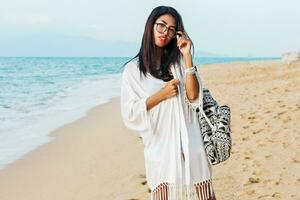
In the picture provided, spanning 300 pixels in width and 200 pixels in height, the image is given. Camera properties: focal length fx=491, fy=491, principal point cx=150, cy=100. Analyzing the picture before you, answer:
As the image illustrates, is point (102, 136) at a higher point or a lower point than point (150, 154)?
lower

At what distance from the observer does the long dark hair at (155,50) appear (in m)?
2.65

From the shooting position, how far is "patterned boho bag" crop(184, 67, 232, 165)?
2.58m

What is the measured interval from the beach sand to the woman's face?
2635 mm

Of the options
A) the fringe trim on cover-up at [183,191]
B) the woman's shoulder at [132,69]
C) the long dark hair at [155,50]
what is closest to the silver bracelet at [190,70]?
the long dark hair at [155,50]

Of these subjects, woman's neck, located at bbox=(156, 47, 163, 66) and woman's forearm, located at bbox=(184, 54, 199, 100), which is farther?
woman's neck, located at bbox=(156, 47, 163, 66)

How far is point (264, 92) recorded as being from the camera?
1298 centimetres

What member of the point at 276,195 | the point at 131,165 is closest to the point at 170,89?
the point at 276,195

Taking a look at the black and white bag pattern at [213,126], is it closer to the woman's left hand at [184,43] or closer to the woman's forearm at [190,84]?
the woman's forearm at [190,84]

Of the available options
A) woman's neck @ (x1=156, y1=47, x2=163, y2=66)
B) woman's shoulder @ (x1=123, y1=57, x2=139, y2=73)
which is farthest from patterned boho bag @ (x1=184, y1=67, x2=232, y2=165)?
woman's shoulder @ (x1=123, y1=57, x2=139, y2=73)

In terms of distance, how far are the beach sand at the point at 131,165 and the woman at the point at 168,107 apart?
2.34 meters

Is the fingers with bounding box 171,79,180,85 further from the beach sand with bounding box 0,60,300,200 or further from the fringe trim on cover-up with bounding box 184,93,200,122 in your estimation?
the beach sand with bounding box 0,60,300,200

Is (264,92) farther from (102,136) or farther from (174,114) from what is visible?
(174,114)

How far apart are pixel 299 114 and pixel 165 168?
6299 mm

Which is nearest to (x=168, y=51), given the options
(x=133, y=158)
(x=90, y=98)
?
(x=133, y=158)
